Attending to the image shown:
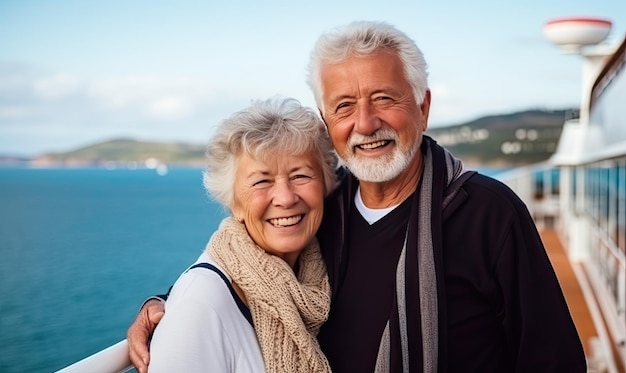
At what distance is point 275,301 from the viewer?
174cm

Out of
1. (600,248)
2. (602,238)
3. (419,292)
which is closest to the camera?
(419,292)

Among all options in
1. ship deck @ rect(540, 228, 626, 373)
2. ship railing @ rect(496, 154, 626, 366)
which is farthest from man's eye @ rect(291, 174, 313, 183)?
ship deck @ rect(540, 228, 626, 373)

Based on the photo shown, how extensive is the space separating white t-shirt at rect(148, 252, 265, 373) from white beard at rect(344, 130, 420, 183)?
1.55 feet

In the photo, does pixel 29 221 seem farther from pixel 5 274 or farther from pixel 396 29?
pixel 396 29

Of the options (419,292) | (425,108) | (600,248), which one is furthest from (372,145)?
(600,248)

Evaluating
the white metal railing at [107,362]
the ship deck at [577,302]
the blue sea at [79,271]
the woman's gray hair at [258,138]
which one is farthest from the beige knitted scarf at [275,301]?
the blue sea at [79,271]

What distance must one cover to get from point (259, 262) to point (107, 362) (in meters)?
0.40

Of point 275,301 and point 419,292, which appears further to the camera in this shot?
point 419,292

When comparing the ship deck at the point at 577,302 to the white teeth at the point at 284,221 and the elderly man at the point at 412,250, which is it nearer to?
the elderly man at the point at 412,250

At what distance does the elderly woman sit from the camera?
5.30 feet

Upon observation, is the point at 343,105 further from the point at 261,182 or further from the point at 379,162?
the point at 261,182

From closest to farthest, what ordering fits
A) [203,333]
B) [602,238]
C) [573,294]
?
[203,333], [602,238], [573,294]

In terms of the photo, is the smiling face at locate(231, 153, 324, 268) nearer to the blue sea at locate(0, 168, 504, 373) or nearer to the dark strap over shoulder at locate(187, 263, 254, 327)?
the dark strap over shoulder at locate(187, 263, 254, 327)

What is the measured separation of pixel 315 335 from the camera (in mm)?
1910
